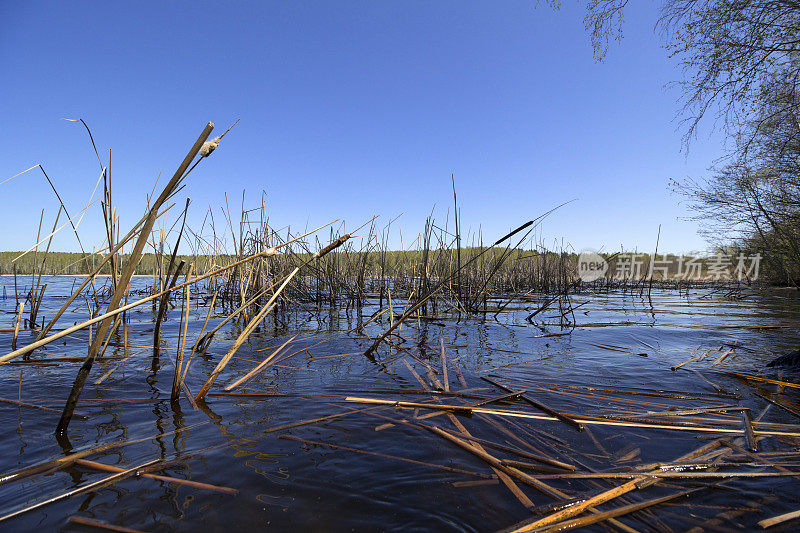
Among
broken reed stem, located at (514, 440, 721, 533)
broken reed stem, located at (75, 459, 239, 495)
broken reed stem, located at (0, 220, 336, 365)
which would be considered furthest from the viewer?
broken reed stem, located at (75, 459, 239, 495)

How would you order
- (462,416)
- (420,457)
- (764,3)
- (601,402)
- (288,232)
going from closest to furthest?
(420,457) → (462,416) → (601,402) → (764,3) → (288,232)

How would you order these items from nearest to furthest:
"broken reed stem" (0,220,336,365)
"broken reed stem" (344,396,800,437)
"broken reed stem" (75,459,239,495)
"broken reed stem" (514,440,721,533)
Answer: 1. "broken reed stem" (0,220,336,365)
2. "broken reed stem" (514,440,721,533)
3. "broken reed stem" (75,459,239,495)
4. "broken reed stem" (344,396,800,437)

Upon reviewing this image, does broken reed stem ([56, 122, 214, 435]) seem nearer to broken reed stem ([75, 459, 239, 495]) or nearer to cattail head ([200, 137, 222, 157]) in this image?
cattail head ([200, 137, 222, 157])

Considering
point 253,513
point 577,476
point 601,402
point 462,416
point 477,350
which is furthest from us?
point 477,350

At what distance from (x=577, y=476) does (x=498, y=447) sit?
1.03ft

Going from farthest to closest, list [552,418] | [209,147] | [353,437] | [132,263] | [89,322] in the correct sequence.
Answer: [552,418] → [353,437] → [132,263] → [209,147] → [89,322]

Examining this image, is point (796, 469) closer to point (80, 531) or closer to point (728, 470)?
point (728, 470)

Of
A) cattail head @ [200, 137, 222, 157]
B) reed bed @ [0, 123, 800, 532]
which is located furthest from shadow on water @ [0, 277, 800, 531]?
cattail head @ [200, 137, 222, 157]

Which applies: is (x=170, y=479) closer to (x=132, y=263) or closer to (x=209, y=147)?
(x=132, y=263)

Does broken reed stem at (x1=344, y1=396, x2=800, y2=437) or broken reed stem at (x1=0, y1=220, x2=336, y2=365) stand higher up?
broken reed stem at (x1=0, y1=220, x2=336, y2=365)

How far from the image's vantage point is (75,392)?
142 centimetres

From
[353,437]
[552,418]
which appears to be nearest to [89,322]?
[353,437]

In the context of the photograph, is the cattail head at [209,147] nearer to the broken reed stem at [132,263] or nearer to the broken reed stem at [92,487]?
the broken reed stem at [132,263]

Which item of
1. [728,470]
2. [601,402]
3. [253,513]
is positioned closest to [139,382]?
[253,513]
